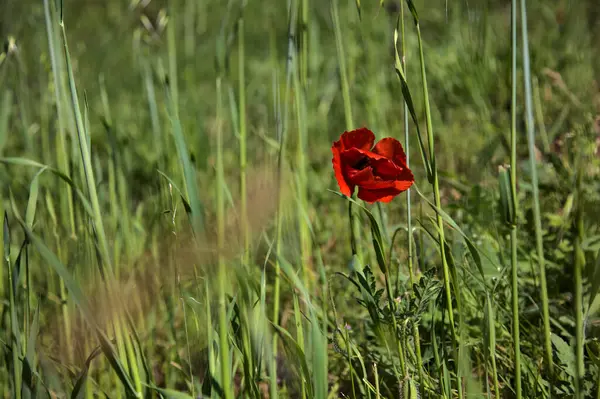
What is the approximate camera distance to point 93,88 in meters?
3.20

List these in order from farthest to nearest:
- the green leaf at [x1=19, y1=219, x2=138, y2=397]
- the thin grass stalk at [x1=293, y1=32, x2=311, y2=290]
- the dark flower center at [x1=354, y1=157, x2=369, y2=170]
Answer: the thin grass stalk at [x1=293, y1=32, x2=311, y2=290] → the dark flower center at [x1=354, y1=157, x2=369, y2=170] → the green leaf at [x1=19, y1=219, x2=138, y2=397]

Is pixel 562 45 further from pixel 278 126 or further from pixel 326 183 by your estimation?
pixel 278 126

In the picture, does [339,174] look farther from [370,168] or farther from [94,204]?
[94,204]

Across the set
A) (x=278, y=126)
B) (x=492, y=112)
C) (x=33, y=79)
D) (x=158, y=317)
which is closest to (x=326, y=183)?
(x=492, y=112)

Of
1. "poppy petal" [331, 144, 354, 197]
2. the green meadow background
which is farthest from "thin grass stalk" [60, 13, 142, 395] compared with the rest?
"poppy petal" [331, 144, 354, 197]

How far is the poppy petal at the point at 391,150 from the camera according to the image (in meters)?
0.79

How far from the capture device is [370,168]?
77 centimetres

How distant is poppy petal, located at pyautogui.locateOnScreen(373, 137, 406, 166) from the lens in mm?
794

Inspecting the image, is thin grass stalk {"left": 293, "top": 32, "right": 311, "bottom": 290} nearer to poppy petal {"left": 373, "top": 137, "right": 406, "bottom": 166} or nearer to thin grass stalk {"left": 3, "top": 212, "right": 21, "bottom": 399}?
poppy petal {"left": 373, "top": 137, "right": 406, "bottom": 166}

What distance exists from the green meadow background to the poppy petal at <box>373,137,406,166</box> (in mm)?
33

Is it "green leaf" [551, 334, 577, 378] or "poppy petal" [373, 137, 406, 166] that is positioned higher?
"poppy petal" [373, 137, 406, 166]

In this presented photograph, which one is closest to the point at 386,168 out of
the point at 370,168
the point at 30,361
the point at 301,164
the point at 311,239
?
the point at 370,168

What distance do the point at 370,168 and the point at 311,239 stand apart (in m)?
0.64

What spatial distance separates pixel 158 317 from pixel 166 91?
58cm
